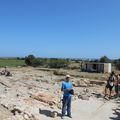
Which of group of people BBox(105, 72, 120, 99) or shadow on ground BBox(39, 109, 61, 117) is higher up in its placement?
group of people BBox(105, 72, 120, 99)

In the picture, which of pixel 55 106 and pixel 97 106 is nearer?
pixel 55 106

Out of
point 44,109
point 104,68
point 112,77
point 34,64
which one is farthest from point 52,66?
point 44,109

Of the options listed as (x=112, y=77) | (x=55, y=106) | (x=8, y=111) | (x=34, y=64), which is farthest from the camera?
(x=34, y=64)

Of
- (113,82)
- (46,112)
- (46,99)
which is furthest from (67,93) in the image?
(113,82)

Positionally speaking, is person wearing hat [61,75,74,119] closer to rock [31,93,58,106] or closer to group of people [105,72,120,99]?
rock [31,93,58,106]

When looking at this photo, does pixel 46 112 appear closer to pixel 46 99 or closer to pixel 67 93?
pixel 67 93

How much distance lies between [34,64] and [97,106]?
75.4 meters

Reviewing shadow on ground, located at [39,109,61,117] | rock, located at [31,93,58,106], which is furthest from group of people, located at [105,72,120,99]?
shadow on ground, located at [39,109,61,117]

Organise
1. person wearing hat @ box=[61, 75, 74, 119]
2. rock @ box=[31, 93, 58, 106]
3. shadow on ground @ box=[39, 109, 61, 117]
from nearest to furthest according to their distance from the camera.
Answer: person wearing hat @ box=[61, 75, 74, 119] → shadow on ground @ box=[39, 109, 61, 117] → rock @ box=[31, 93, 58, 106]

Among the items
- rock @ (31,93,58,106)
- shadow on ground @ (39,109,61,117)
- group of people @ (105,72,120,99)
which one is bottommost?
shadow on ground @ (39,109,61,117)

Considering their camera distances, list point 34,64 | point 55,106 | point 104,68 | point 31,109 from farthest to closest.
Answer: point 34,64
point 104,68
point 55,106
point 31,109

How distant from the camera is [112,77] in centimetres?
2031

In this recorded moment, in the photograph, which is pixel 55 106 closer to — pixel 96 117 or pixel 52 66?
pixel 96 117

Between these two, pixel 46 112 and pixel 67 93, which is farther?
pixel 46 112
